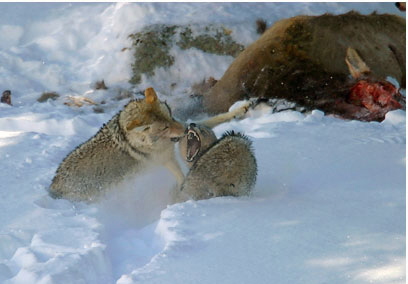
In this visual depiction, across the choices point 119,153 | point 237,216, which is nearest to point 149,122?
point 119,153

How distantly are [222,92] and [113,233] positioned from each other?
453 centimetres

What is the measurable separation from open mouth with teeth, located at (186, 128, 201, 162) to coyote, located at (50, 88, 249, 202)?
0.10 metres

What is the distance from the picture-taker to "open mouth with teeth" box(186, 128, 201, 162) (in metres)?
4.86

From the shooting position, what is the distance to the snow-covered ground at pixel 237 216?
10.4ft

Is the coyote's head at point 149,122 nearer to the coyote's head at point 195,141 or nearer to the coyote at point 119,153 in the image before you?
the coyote at point 119,153

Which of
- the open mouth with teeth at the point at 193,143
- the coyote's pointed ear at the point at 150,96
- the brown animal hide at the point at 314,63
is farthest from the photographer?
the brown animal hide at the point at 314,63

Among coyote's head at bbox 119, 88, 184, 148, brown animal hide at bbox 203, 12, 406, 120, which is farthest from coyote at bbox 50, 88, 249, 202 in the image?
brown animal hide at bbox 203, 12, 406, 120

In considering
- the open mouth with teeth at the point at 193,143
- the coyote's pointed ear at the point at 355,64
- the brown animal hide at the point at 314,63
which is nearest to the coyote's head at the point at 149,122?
the open mouth with teeth at the point at 193,143

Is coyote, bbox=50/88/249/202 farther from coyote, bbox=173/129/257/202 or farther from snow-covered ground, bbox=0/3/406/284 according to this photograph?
coyote, bbox=173/129/257/202

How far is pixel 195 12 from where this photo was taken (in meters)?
12.0

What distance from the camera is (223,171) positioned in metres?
4.40

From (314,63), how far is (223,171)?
4144mm

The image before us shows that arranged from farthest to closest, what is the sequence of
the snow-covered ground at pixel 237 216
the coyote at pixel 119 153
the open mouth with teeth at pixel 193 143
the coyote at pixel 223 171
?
the open mouth with teeth at pixel 193 143 < the coyote at pixel 119 153 < the coyote at pixel 223 171 < the snow-covered ground at pixel 237 216

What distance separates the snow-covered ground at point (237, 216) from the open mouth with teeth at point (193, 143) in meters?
0.52
